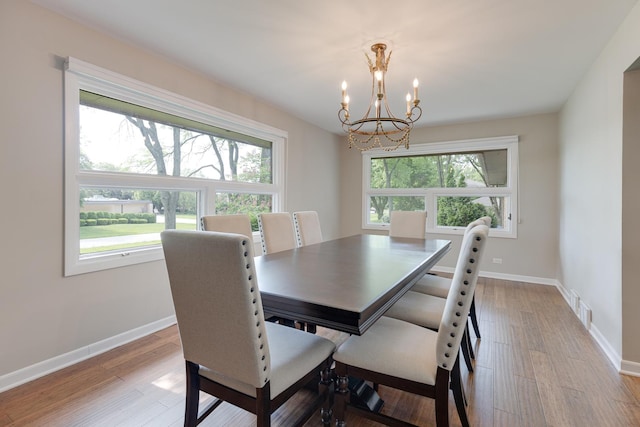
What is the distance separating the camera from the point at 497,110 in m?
3.99

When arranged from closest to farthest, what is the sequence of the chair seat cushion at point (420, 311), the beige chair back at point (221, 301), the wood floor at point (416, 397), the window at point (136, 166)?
1. the beige chair back at point (221, 301)
2. the wood floor at point (416, 397)
3. the chair seat cushion at point (420, 311)
4. the window at point (136, 166)

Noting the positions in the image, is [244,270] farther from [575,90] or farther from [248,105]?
[575,90]

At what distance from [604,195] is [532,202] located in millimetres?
1989

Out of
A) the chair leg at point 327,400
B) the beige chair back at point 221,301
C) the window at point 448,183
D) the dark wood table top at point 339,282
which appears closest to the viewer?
Answer: the beige chair back at point 221,301

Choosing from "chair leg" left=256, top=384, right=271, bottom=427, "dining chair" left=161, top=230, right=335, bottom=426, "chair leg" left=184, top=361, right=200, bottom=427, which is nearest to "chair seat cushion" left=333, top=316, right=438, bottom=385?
"dining chair" left=161, top=230, right=335, bottom=426

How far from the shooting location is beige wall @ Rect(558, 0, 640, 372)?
203 cm

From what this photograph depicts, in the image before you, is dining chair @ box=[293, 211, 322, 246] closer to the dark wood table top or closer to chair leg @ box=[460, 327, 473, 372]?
the dark wood table top

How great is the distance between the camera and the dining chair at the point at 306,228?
2.93 m

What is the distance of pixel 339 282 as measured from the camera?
144cm

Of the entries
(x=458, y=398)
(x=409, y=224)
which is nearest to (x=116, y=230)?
(x=458, y=398)

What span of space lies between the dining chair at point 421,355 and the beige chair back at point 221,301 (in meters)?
0.45

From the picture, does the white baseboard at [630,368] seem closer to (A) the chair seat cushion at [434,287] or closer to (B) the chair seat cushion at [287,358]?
(A) the chair seat cushion at [434,287]

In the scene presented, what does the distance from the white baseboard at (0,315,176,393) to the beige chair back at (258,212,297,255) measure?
3.84ft

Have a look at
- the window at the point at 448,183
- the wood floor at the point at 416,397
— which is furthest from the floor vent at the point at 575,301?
the window at the point at 448,183
